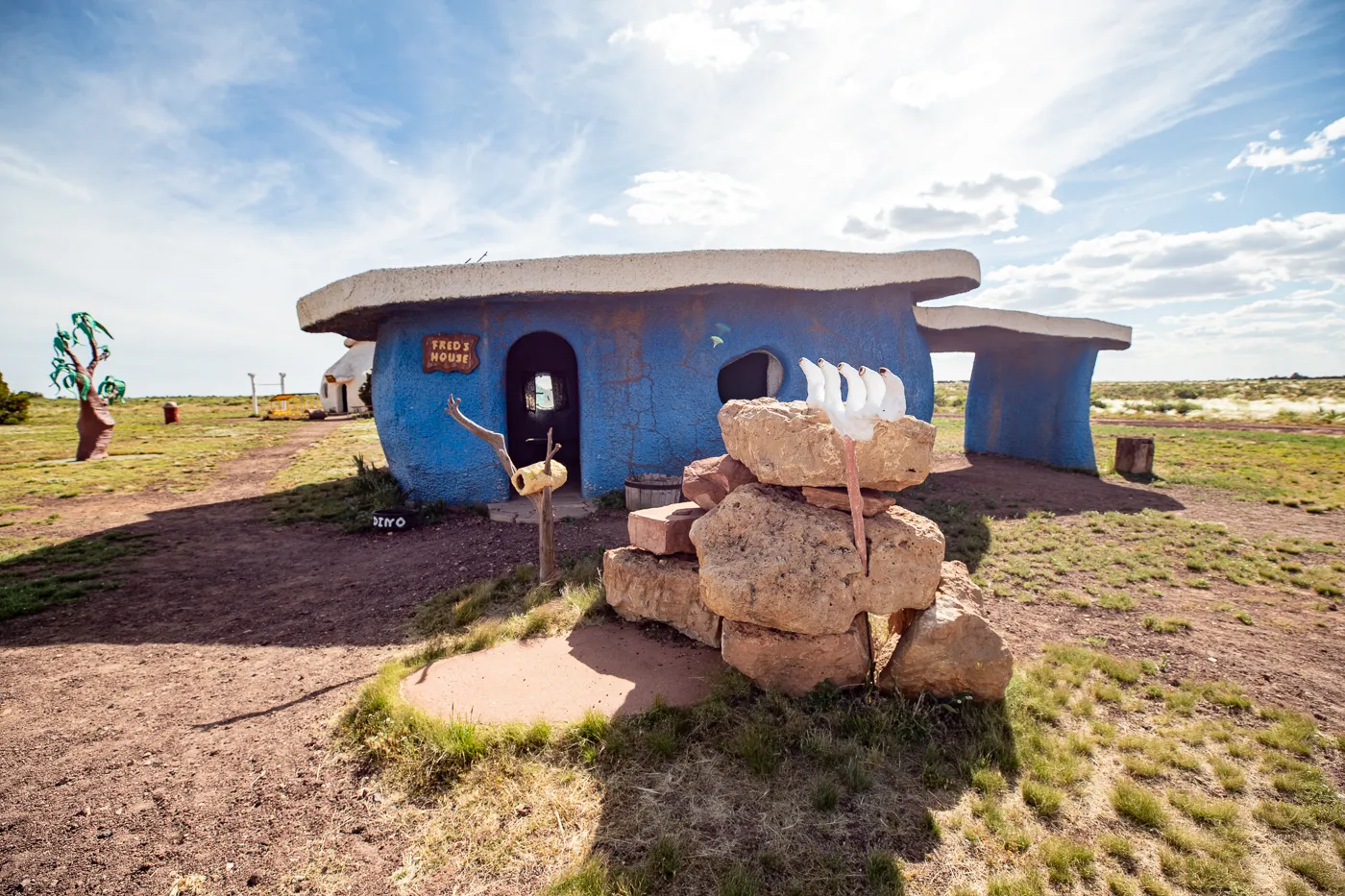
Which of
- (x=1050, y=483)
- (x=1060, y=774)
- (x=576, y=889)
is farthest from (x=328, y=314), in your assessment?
(x=1050, y=483)

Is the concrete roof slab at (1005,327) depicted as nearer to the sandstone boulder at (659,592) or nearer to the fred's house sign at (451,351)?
the fred's house sign at (451,351)

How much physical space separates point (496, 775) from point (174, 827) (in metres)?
1.35

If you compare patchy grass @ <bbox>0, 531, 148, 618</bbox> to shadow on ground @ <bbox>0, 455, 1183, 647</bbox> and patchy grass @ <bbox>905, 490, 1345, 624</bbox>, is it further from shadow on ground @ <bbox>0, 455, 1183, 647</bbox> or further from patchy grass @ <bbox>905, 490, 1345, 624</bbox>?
patchy grass @ <bbox>905, 490, 1345, 624</bbox>

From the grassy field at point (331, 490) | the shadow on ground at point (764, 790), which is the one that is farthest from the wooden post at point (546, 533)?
the grassy field at point (331, 490)

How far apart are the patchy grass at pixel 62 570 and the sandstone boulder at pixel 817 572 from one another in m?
5.71

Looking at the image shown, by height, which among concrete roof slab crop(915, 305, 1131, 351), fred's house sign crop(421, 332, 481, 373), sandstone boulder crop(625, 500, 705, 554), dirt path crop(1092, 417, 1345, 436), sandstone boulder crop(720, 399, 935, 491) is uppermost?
concrete roof slab crop(915, 305, 1131, 351)

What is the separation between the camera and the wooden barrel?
682 centimetres

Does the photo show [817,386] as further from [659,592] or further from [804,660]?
[659,592]

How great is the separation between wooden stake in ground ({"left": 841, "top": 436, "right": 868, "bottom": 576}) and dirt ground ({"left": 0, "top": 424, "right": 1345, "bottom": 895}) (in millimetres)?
1676

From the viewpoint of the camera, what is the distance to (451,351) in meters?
7.83

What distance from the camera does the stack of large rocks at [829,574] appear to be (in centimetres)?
322

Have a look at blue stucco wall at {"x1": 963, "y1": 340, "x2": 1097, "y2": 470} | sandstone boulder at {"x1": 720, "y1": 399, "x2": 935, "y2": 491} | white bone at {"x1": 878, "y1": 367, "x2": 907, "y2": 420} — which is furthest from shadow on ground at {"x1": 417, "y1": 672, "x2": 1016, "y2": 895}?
blue stucco wall at {"x1": 963, "y1": 340, "x2": 1097, "y2": 470}

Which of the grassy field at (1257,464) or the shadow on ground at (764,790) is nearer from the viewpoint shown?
the shadow on ground at (764,790)

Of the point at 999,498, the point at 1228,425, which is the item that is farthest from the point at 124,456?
the point at 1228,425
